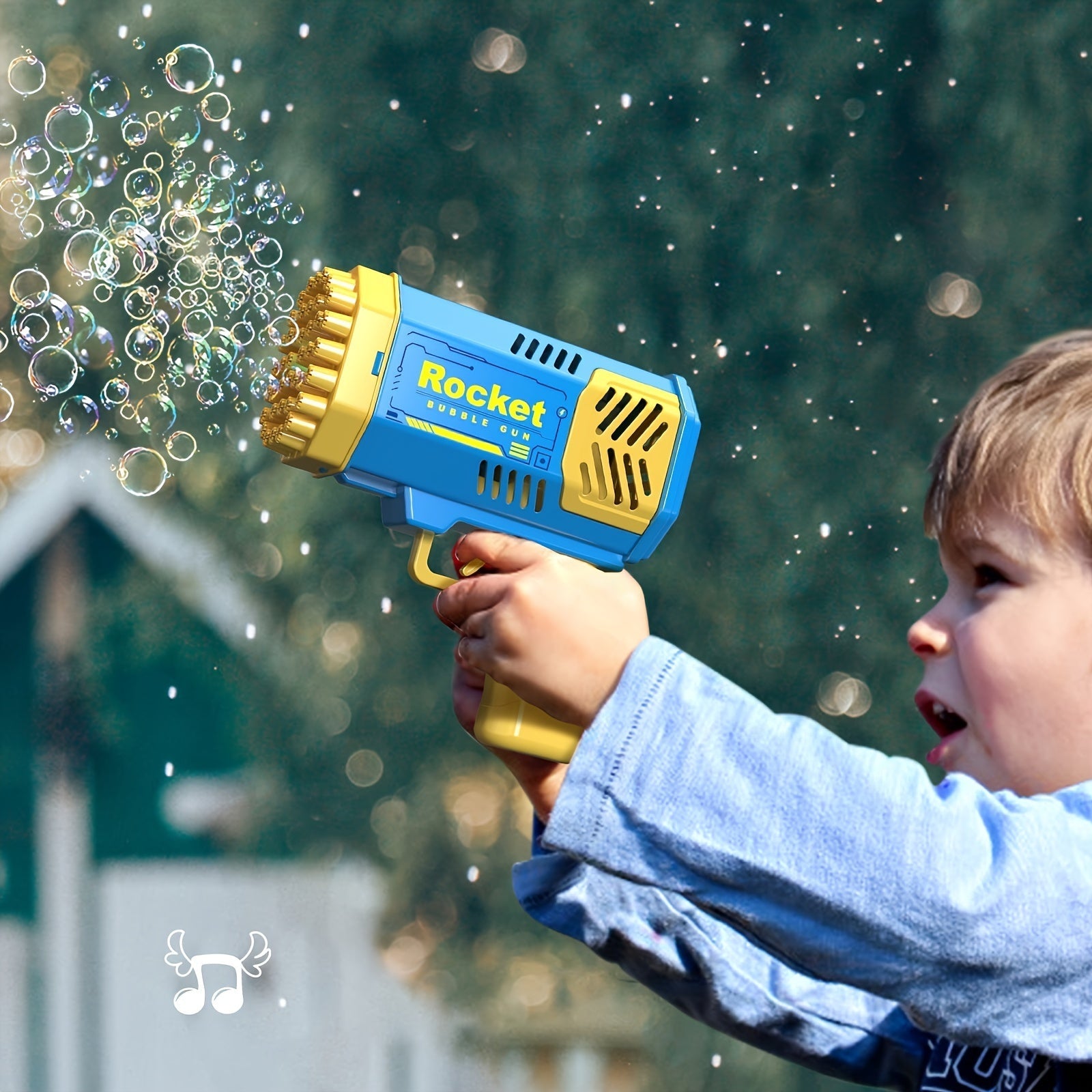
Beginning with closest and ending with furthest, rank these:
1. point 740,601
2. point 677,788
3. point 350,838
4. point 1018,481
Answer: point 677,788, point 1018,481, point 740,601, point 350,838

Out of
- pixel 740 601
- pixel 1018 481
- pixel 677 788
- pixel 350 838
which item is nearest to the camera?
pixel 677 788

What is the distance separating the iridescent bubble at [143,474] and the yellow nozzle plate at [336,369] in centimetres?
160

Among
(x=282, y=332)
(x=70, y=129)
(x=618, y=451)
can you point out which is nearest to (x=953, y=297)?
(x=70, y=129)

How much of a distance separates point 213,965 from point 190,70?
180 cm

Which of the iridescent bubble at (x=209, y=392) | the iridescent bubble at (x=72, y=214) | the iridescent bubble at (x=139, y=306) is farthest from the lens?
the iridescent bubble at (x=139, y=306)

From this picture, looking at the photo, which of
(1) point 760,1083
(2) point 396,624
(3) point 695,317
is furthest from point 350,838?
(3) point 695,317

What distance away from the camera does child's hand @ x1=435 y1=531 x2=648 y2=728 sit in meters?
0.55

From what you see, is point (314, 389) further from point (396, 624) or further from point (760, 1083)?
point (760, 1083)

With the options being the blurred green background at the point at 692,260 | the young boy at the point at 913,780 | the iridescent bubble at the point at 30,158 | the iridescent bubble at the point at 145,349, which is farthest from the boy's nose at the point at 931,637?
the blurred green background at the point at 692,260

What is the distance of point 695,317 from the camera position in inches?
101

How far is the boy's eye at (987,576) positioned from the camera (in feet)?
2.07

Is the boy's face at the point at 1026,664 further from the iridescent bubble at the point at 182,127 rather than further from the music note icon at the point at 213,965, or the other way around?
the music note icon at the point at 213,965

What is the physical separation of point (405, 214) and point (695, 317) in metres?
0.55

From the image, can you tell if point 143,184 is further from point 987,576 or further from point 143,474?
point 987,576
